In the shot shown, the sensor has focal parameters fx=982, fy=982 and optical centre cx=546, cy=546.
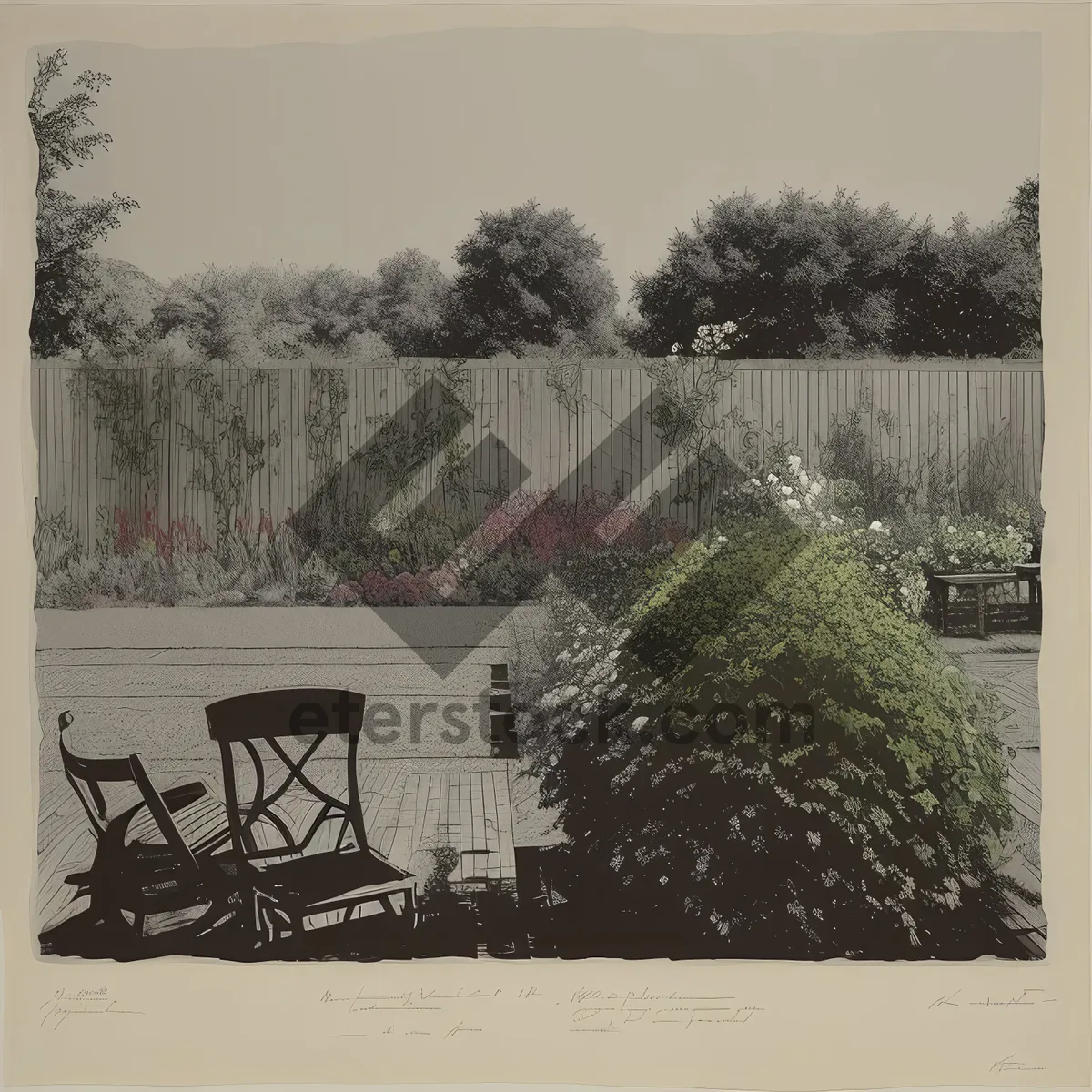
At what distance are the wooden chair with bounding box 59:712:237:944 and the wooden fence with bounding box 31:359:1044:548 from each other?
79 cm

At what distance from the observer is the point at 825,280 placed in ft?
10.2

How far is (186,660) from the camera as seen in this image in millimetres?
3156

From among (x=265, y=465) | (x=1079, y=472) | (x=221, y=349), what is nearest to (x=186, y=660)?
(x=265, y=465)

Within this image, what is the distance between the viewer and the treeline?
10.2ft

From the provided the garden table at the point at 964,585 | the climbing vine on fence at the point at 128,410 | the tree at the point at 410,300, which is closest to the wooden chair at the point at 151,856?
the climbing vine on fence at the point at 128,410

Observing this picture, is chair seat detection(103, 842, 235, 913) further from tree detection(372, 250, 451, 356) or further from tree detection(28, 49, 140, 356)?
tree detection(372, 250, 451, 356)
